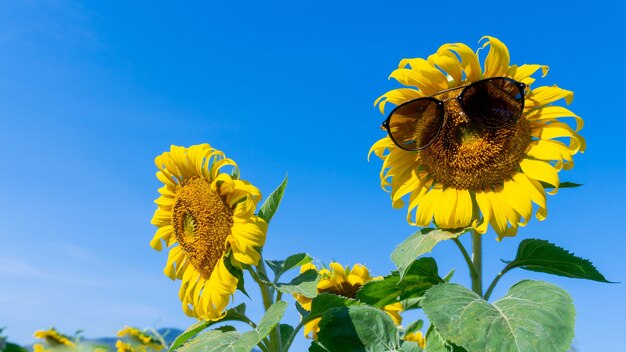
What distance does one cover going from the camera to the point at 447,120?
324cm

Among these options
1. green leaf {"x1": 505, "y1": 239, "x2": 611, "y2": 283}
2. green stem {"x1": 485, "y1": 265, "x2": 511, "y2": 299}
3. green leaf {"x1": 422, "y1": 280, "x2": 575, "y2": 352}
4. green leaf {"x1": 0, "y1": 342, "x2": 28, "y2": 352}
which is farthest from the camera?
green stem {"x1": 485, "y1": 265, "x2": 511, "y2": 299}

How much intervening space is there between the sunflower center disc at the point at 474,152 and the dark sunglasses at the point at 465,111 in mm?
42

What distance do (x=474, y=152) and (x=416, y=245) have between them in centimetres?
61

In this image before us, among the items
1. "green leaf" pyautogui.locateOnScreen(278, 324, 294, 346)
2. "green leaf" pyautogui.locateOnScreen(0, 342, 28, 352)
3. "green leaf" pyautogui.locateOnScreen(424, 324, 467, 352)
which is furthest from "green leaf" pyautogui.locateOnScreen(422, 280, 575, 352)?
"green leaf" pyautogui.locateOnScreen(0, 342, 28, 352)

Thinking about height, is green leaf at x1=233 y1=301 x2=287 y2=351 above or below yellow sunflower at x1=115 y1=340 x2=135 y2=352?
below

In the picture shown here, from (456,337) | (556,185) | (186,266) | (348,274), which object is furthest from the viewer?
(348,274)

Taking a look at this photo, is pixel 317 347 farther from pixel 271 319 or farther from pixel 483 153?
pixel 483 153

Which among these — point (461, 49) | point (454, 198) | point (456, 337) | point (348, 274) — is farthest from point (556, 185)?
point (348, 274)

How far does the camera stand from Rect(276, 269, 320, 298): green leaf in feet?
9.92

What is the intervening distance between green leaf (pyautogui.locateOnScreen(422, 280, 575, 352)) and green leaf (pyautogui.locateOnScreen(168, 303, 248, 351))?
1.12 meters

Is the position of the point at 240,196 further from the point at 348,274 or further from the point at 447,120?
the point at 348,274

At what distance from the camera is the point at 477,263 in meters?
3.16

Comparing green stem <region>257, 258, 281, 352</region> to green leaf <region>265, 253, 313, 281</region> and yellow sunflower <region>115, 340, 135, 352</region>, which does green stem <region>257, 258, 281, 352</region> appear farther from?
yellow sunflower <region>115, 340, 135, 352</region>

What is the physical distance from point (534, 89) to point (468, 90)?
0.35m
